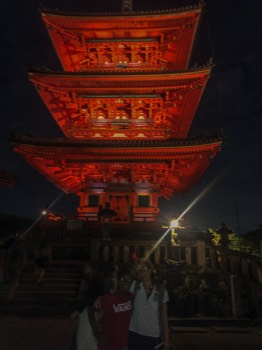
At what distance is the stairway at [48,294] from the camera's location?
815cm

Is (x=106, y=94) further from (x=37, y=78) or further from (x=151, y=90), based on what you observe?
(x=37, y=78)

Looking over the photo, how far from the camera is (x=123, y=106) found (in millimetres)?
18859

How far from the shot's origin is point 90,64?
2002cm

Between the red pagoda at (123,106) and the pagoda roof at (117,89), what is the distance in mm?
63

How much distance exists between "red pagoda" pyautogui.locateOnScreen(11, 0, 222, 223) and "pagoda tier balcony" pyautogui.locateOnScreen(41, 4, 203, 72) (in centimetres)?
7

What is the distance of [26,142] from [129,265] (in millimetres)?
9946

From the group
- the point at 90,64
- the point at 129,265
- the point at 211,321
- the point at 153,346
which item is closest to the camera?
the point at 153,346

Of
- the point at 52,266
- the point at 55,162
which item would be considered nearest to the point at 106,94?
the point at 55,162

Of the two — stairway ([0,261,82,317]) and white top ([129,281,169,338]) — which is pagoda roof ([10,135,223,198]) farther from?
white top ([129,281,169,338])

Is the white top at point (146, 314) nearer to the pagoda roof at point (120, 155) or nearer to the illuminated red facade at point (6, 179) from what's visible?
the pagoda roof at point (120, 155)

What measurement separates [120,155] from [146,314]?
1312 cm

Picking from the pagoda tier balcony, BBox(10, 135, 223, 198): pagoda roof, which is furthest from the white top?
the pagoda tier balcony

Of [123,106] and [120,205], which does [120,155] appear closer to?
[123,106]

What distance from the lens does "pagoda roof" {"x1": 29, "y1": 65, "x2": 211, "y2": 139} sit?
1678 centimetres
